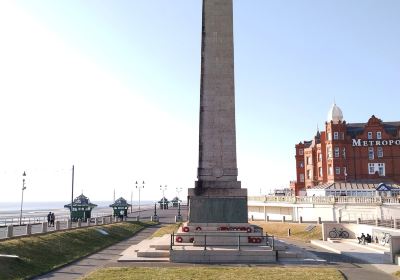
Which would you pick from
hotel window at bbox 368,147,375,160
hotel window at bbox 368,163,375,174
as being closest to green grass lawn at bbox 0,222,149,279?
hotel window at bbox 368,163,375,174

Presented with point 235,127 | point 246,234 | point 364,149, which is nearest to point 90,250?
point 246,234

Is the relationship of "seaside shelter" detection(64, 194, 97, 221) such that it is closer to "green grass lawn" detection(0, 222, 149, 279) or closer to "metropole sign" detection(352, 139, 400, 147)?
"green grass lawn" detection(0, 222, 149, 279)

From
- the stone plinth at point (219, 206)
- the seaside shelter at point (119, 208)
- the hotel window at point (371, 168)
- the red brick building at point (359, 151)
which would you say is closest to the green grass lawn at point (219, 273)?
the stone plinth at point (219, 206)

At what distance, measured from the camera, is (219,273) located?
1806 centimetres

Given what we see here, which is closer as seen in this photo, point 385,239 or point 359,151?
point 385,239

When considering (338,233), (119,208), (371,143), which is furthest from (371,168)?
(119,208)

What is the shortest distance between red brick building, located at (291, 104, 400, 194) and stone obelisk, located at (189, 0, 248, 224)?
173ft

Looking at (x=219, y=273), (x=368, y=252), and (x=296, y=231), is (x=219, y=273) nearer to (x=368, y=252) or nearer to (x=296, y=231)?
(x=368, y=252)

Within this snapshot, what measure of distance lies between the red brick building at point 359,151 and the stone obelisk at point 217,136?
52.7m

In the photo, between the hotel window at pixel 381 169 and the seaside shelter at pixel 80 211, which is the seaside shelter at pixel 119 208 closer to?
the seaside shelter at pixel 80 211

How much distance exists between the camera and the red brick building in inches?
2876

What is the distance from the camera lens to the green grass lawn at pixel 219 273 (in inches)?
671

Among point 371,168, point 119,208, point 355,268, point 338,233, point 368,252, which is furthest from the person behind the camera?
point 371,168

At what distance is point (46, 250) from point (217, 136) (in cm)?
1273
